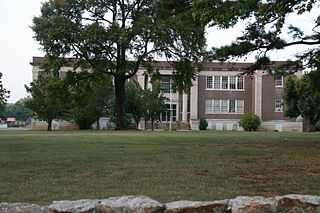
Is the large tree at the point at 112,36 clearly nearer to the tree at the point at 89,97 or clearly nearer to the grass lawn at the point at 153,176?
the tree at the point at 89,97

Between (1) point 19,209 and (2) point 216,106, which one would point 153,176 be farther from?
(2) point 216,106

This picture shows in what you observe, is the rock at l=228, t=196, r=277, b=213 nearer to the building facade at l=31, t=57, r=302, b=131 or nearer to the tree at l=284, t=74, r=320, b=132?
the tree at l=284, t=74, r=320, b=132

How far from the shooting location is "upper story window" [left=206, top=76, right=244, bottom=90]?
6352cm

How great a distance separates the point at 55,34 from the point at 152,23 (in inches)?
298

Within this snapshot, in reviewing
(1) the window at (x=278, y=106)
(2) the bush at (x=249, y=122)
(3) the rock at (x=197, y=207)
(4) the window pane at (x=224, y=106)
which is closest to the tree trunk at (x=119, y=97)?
(2) the bush at (x=249, y=122)

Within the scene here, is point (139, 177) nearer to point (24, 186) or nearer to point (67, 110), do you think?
point (24, 186)

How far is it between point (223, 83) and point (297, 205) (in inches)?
2382

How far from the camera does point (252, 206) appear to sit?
394 cm

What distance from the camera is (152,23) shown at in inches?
1145

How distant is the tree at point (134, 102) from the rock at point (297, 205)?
4524 cm

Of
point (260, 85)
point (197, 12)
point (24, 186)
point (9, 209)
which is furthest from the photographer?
point (260, 85)

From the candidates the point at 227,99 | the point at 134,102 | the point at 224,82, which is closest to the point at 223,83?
the point at 224,82

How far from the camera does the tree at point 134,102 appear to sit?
163ft

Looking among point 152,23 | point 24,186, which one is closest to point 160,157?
point 24,186
